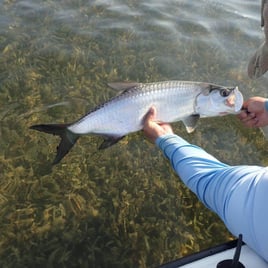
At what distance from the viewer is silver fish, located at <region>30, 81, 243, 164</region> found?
3.39 m

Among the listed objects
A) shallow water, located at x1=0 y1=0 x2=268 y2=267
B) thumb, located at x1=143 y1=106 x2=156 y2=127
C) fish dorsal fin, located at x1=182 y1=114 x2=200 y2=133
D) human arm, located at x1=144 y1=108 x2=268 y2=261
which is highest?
human arm, located at x1=144 y1=108 x2=268 y2=261

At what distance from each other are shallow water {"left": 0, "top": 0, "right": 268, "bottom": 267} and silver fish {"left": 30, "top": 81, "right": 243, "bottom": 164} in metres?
0.79

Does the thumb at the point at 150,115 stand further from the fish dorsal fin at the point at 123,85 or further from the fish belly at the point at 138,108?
the fish dorsal fin at the point at 123,85

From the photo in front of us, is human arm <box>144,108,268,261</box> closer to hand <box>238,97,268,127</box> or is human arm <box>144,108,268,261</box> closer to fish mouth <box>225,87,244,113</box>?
fish mouth <box>225,87,244,113</box>

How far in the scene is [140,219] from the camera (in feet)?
13.0

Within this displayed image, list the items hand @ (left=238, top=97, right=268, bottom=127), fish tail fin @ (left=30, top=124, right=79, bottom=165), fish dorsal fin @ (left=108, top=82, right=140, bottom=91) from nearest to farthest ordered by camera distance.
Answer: fish tail fin @ (left=30, top=124, right=79, bottom=165) < fish dorsal fin @ (left=108, top=82, right=140, bottom=91) < hand @ (left=238, top=97, right=268, bottom=127)

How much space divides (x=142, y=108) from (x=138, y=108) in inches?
1.7

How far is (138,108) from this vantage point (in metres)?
3.45

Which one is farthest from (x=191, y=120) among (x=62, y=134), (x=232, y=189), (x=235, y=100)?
(x=232, y=189)

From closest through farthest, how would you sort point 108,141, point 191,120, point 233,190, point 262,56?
point 233,190, point 108,141, point 191,120, point 262,56

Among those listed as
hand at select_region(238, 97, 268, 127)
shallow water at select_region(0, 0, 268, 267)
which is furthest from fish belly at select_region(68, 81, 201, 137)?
shallow water at select_region(0, 0, 268, 267)

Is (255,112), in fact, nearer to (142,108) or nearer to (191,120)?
(191,120)

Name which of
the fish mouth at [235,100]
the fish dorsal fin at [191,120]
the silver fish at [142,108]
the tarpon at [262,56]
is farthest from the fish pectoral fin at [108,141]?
the tarpon at [262,56]

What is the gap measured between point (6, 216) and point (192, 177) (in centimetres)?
205
